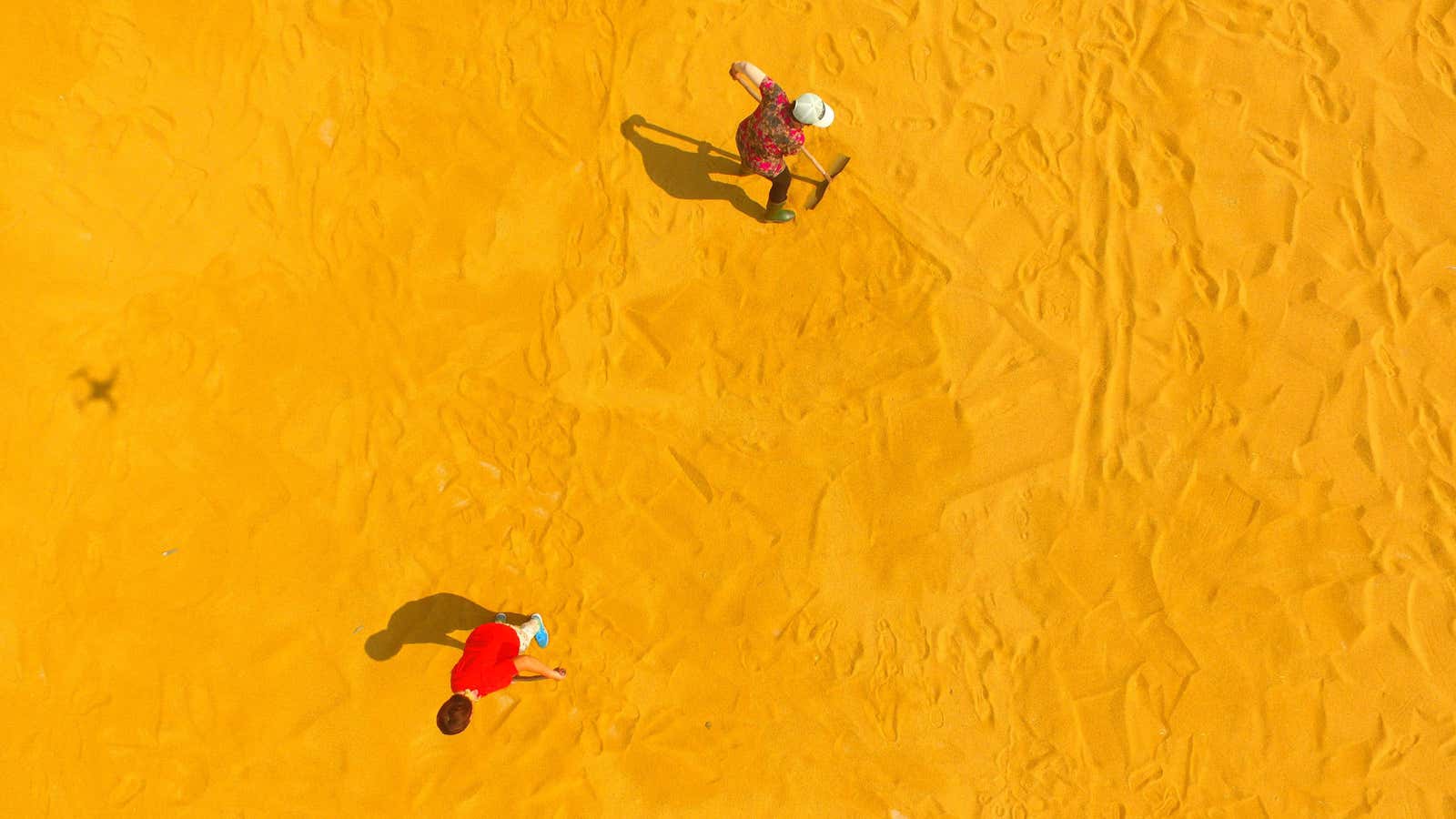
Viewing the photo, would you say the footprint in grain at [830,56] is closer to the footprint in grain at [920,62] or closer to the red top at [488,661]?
the footprint in grain at [920,62]

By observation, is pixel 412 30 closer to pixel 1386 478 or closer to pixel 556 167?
pixel 556 167

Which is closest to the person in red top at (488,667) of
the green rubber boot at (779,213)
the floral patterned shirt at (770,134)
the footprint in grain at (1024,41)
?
the green rubber boot at (779,213)

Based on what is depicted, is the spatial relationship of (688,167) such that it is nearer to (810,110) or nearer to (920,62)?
(810,110)

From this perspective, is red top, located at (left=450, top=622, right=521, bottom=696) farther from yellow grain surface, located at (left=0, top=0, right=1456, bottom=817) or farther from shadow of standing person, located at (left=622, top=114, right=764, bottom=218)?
shadow of standing person, located at (left=622, top=114, right=764, bottom=218)

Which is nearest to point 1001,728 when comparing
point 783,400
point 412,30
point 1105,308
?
point 783,400

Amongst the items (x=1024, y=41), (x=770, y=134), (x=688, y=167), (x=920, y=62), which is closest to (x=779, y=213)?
(x=770, y=134)

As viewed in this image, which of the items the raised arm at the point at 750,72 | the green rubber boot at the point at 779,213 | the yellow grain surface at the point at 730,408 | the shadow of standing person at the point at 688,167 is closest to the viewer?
the raised arm at the point at 750,72
